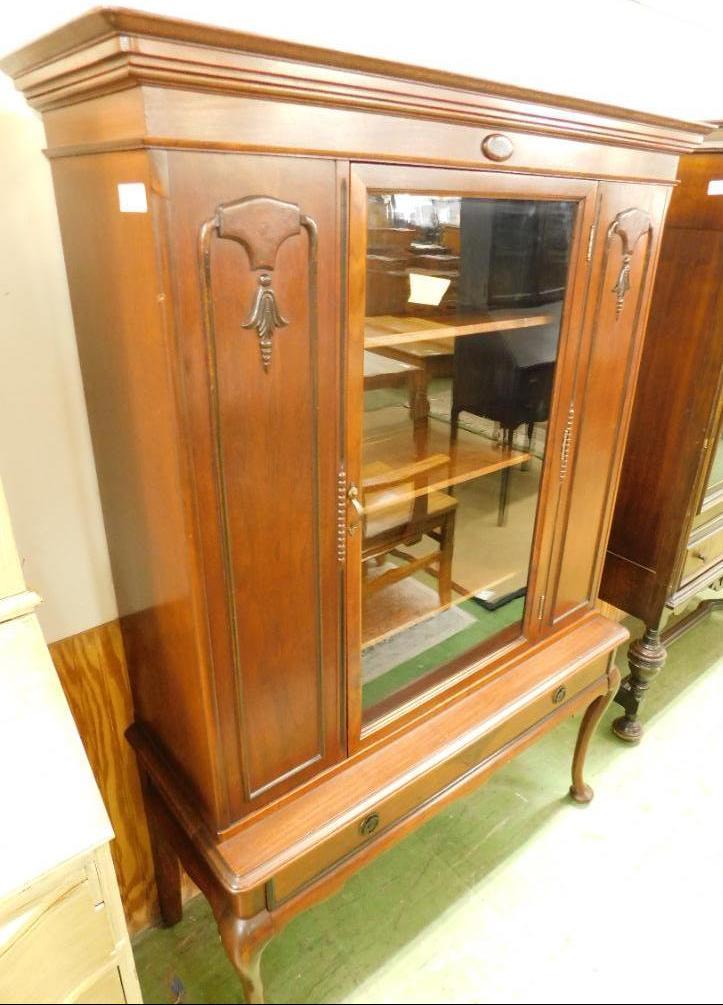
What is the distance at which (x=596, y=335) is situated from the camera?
1.12 metres

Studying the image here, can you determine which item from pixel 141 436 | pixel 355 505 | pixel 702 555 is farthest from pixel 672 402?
pixel 141 436

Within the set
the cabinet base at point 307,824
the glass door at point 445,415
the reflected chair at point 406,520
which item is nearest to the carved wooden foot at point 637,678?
the cabinet base at point 307,824

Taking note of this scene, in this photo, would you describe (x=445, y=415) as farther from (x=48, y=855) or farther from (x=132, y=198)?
(x=48, y=855)

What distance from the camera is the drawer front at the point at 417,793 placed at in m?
0.98

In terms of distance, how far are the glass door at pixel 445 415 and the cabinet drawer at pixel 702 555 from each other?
26.6 inches

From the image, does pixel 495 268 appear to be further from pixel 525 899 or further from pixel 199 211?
pixel 525 899

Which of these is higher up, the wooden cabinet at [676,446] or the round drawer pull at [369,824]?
the wooden cabinet at [676,446]

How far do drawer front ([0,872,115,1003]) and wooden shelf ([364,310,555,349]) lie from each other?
71 centimetres

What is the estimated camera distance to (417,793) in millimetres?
1131

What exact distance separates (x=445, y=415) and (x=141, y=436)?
1.81 ft

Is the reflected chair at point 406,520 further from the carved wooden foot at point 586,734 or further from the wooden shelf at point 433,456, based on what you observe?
the carved wooden foot at point 586,734

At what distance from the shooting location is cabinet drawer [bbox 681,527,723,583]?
1711mm

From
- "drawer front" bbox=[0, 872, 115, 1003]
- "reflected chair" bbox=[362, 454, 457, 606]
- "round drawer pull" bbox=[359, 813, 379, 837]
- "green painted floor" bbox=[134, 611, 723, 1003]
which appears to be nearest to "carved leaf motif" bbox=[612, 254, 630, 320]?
"reflected chair" bbox=[362, 454, 457, 606]

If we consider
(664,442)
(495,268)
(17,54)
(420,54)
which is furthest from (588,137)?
(664,442)
